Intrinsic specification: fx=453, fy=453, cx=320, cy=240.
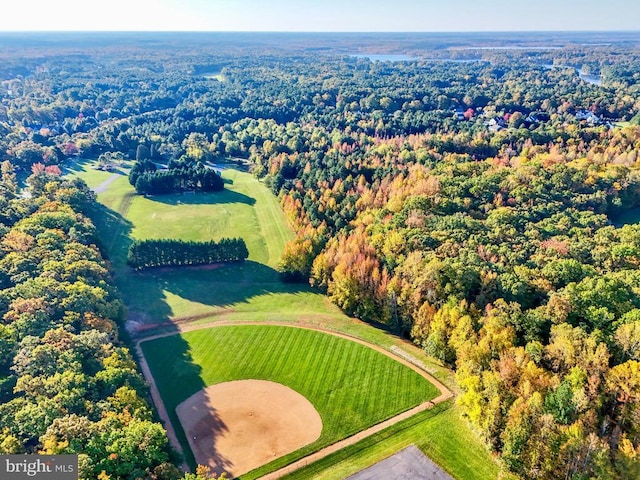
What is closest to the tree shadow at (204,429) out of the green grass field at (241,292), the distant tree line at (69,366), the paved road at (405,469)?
the green grass field at (241,292)

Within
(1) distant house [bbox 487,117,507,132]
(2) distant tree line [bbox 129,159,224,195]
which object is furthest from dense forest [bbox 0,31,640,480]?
(1) distant house [bbox 487,117,507,132]

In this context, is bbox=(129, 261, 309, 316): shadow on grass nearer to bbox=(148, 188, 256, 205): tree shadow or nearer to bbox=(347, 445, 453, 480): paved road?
bbox=(148, 188, 256, 205): tree shadow

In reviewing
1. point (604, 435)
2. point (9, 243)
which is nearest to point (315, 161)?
point (9, 243)

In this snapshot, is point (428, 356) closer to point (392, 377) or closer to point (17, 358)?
point (392, 377)

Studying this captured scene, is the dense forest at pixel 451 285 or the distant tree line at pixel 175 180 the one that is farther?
the distant tree line at pixel 175 180

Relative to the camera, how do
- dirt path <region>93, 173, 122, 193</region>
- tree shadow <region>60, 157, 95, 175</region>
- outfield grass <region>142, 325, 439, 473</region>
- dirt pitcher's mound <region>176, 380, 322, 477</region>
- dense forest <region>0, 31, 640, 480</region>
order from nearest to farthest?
dense forest <region>0, 31, 640, 480</region>
dirt pitcher's mound <region>176, 380, 322, 477</region>
outfield grass <region>142, 325, 439, 473</region>
dirt path <region>93, 173, 122, 193</region>
tree shadow <region>60, 157, 95, 175</region>

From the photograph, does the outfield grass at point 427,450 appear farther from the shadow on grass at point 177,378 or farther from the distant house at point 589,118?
the distant house at point 589,118
